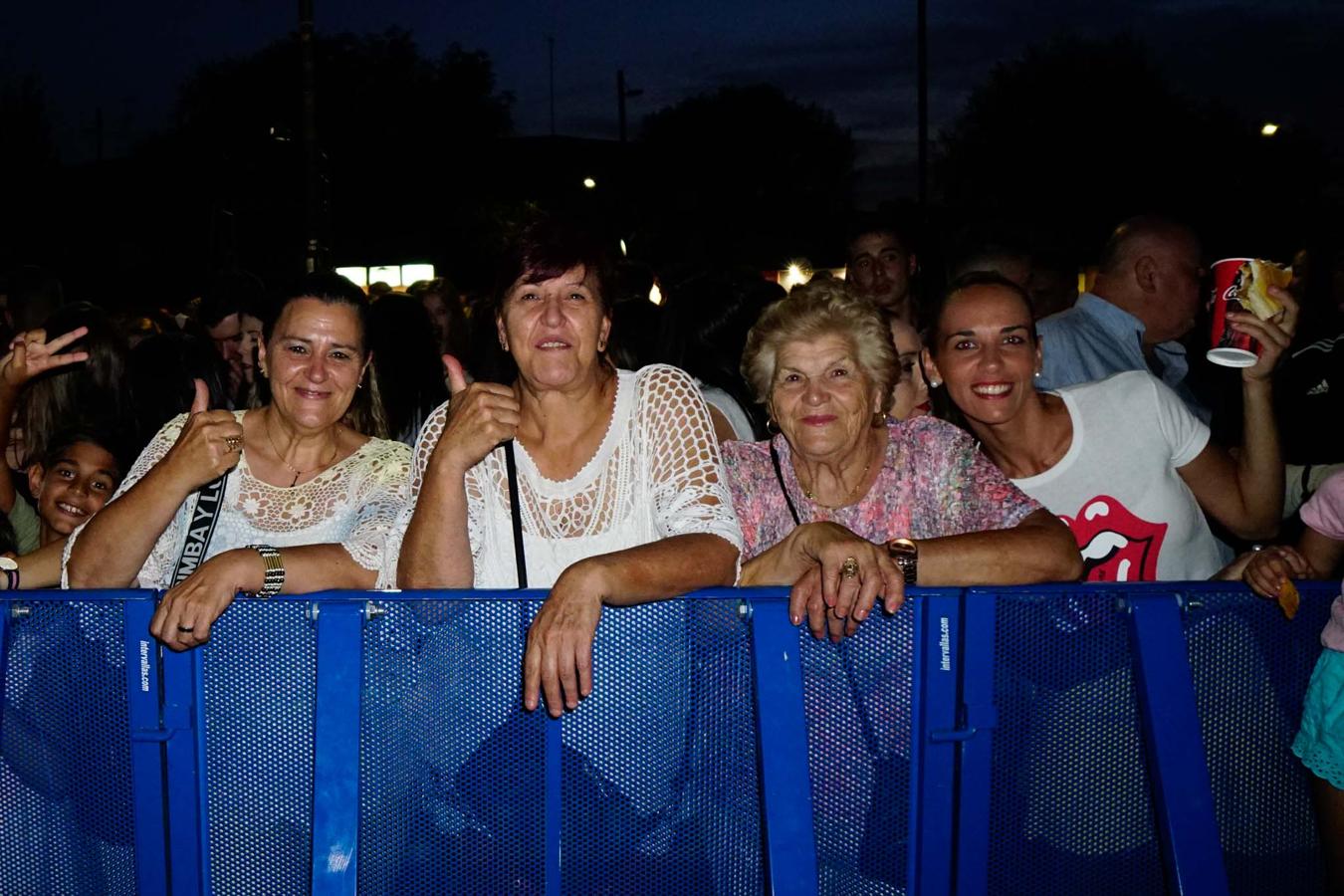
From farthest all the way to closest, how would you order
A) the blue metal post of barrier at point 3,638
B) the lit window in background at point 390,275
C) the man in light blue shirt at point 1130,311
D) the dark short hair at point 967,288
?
the lit window in background at point 390,275, the man in light blue shirt at point 1130,311, the dark short hair at point 967,288, the blue metal post of barrier at point 3,638

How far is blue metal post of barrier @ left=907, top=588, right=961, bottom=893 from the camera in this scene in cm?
276

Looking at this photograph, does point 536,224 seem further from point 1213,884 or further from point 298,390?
point 1213,884

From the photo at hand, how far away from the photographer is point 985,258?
6.15 m

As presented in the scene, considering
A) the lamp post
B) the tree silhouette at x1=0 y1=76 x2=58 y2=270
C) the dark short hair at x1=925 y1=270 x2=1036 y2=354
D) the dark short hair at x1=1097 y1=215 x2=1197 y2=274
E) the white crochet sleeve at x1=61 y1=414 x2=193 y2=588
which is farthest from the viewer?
the tree silhouette at x1=0 y1=76 x2=58 y2=270

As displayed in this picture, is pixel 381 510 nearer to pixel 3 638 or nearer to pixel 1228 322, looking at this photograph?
pixel 3 638

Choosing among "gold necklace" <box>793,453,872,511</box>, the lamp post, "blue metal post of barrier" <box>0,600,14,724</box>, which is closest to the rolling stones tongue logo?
"gold necklace" <box>793,453,872,511</box>

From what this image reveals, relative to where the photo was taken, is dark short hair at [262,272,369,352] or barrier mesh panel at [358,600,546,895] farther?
dark short hair at [262,272,369,352]

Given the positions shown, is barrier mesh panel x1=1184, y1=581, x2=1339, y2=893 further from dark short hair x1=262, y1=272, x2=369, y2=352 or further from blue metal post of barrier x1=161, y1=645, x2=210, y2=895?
dark short hair x1=262, y1=272, x2=369, y2=352

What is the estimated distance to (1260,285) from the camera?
3.52 meters

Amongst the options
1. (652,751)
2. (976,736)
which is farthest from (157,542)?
(976,736)

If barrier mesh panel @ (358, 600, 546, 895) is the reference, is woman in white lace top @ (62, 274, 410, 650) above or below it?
above

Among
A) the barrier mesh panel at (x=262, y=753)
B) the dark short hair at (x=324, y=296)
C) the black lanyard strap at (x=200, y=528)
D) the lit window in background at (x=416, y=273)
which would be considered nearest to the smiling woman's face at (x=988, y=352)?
the dark short hair at (x=324, y=296)

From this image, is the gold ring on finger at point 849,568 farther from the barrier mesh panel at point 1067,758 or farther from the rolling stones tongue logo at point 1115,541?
the rolling stones tongue logo at point 1115,541

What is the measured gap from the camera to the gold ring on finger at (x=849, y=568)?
277 centimetres
